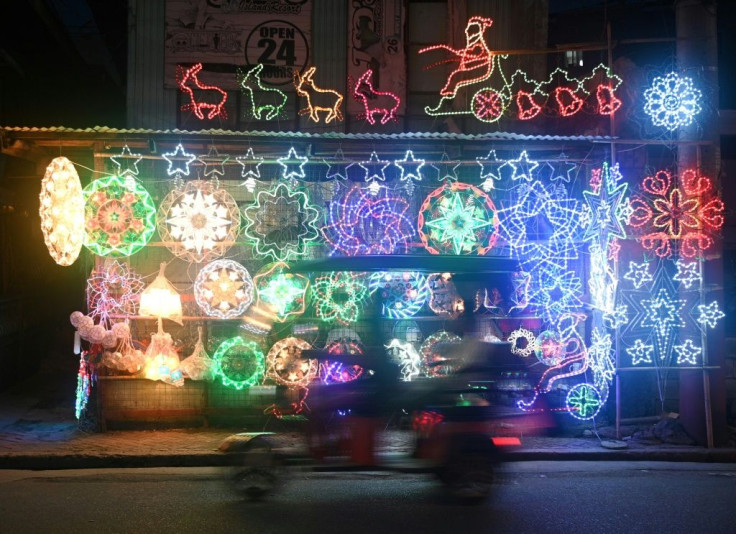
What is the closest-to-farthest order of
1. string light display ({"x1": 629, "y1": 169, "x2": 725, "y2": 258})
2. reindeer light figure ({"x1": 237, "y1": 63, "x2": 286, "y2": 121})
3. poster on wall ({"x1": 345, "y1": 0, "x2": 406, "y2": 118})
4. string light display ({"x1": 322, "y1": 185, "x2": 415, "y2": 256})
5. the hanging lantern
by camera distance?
string light display ({"x1": 629, "y1": 169, "x2": 725, "y2": 258}) → the hanging lantern → string light display ({"x1": 322, "y1": 185, "x2": 415, "y2": 256}) → reindeer light figure ({"x1": 237, "y1": 63, "x2": 286, "y2": 121}) → poster on wall ({"x1": 345, "y1": 0, "x2": 406, "y2": 118})

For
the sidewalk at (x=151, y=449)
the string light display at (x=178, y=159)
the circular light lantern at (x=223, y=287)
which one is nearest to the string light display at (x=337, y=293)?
the circular light lantern at (x=223, y=287)

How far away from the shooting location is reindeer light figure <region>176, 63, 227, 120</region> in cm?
1202

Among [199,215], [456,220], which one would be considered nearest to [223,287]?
[199,215]

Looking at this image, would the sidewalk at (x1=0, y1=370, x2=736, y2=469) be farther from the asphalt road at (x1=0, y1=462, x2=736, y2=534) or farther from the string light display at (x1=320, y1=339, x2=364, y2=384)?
the string light display at (x1=320, y1=339, x2=364, y2=384)

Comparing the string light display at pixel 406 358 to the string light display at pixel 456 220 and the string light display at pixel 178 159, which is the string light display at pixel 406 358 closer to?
the string light display at pixel 456 220

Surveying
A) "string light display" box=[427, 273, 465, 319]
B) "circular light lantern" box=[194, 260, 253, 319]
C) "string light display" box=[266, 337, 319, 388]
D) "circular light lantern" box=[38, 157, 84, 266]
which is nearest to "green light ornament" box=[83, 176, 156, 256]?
"circular light lantern" box=[38, 157, 84, 266]

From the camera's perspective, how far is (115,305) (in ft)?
35.4

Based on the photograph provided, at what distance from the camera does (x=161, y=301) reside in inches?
418

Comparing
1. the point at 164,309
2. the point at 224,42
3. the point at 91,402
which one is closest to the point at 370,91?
the point at 224,42

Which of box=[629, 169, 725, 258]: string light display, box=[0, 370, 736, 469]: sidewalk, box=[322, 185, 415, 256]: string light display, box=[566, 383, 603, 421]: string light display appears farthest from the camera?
box=[322, 185, 415, 256]: string light display

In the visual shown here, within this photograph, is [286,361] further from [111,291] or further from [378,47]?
[378,47]

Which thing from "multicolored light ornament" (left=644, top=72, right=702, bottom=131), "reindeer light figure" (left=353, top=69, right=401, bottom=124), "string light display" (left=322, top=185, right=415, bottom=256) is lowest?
"string light display" (left=322, top=185, right=415, bottom=256)

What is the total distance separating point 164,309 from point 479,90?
21.2ft

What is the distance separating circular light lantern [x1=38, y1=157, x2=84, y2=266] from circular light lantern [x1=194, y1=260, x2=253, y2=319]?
1845 millimetres
